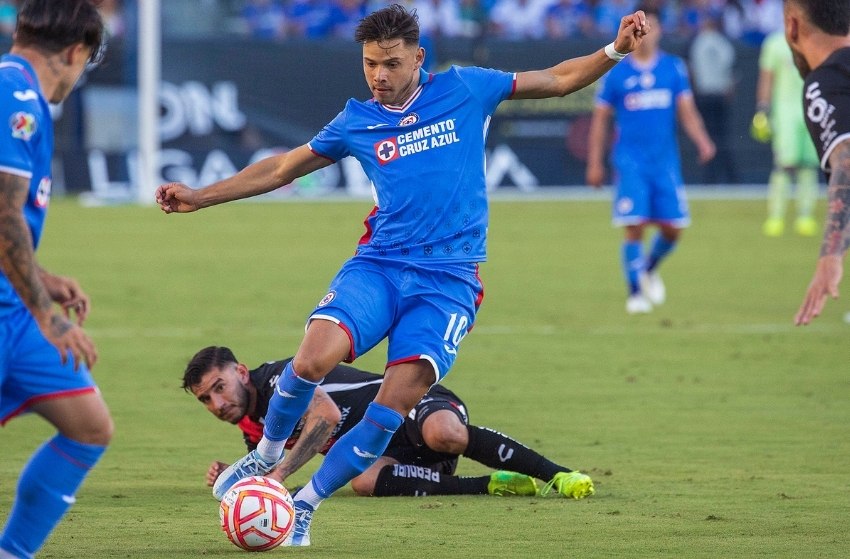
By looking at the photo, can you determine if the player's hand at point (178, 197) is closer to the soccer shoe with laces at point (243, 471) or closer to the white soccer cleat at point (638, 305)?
the soccer shoe with laces at point (243, 471)

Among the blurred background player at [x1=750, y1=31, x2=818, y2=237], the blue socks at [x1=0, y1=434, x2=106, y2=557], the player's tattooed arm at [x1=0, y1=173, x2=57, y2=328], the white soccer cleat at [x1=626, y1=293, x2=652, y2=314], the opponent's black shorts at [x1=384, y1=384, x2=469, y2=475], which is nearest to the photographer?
the player's tattooed arm at [x1=0, y1=173, x2=57, y2=328]

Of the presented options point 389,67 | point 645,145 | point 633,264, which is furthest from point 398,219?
point 645,145

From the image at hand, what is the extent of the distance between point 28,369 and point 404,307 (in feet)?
6.37

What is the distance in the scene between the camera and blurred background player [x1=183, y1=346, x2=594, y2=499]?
692 cm

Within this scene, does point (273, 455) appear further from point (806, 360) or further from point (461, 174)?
point (806, 360)

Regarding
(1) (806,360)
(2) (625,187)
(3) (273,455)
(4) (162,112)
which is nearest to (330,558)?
(3) (273,455)

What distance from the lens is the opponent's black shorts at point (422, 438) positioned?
23.5 feet

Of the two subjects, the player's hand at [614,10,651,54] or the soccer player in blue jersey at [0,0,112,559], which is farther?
the player's hand at [614,10,651,54]

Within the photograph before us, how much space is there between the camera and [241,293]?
50.0 ft

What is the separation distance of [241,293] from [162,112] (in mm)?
10671

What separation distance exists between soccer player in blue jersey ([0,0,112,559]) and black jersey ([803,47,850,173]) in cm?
283

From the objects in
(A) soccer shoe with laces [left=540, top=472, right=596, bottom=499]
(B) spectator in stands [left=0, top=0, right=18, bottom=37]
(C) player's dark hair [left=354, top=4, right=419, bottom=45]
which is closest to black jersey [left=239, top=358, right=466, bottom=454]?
(A) soccer shoe with laces [left=540, top=472, right=596, bottom=499]

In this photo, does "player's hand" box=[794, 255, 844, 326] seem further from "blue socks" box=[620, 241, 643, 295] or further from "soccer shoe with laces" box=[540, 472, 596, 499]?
"blue socks" box=[620, 241, 643, 295]

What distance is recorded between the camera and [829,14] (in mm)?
6012
